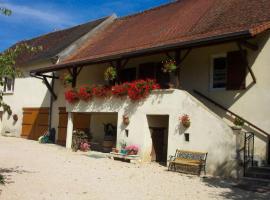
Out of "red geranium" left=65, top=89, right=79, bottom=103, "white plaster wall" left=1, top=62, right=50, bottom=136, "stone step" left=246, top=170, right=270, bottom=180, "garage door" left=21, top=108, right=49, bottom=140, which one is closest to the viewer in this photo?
"stone step" left=246, top=170, right=270, bottom=180

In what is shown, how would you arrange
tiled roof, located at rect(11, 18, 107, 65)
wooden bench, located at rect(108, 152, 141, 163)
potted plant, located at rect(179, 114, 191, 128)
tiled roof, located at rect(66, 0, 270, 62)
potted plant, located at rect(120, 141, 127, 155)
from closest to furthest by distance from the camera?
potted plant, located at rect(179, 114, 191, 128) < tiled roof, located at rect(66, 0, 270, 62) < wooden bench, located at rect(108, 152, 141, 163) < potted plant, located at rect(120, 141, 127, 155) < tiled roof, located at rect(11, 18, 107, 65)

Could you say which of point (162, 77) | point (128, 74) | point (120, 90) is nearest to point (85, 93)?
point (128, 74)

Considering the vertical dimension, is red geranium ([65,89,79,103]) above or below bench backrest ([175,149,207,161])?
above

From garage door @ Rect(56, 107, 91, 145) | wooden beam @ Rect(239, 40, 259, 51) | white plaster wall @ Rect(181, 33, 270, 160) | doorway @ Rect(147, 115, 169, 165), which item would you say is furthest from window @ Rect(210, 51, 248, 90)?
garage door @ Rect(56, 107, 91, 145)

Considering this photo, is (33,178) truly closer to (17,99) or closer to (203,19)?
(203,19)

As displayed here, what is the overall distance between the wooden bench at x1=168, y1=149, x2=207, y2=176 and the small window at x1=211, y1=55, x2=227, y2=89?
2.92 m

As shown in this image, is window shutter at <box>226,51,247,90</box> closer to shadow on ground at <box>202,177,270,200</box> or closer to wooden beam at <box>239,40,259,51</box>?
wooden beam at <box>239,40,259,51</box>

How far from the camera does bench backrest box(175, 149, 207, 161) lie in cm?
1292

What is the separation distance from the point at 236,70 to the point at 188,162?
361cm

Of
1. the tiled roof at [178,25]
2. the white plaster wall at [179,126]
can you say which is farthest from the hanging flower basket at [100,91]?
the tiled roof at [178,25]

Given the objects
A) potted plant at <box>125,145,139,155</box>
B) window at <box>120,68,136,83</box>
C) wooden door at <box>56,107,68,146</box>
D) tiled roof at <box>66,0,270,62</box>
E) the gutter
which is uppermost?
tiled roof at <box>66,0,270,62</box>

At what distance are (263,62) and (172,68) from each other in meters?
2.96

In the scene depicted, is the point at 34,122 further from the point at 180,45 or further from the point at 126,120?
the point at 180,45

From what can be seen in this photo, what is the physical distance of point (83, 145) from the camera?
720 inches
